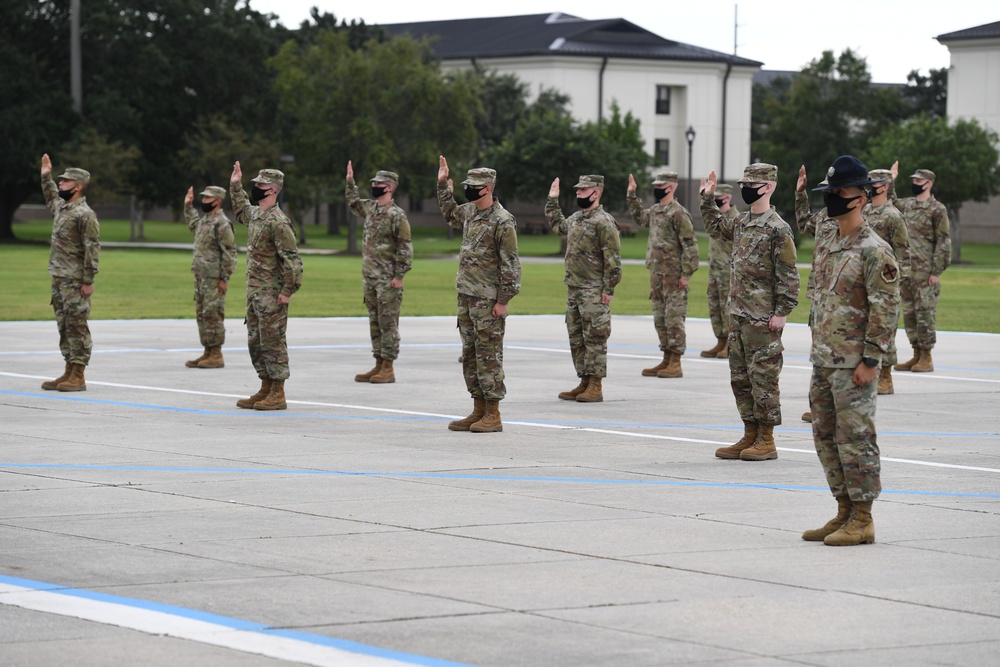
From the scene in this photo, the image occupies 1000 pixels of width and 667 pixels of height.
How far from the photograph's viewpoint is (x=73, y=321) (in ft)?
53.3

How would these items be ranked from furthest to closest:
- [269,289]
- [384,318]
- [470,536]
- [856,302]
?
[384,318] < [269,289] < [856,302] < [470,536]

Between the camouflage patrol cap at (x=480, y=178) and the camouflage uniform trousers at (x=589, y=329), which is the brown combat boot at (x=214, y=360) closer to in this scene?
the camouflage uniform trousers at (x=589, y=329)

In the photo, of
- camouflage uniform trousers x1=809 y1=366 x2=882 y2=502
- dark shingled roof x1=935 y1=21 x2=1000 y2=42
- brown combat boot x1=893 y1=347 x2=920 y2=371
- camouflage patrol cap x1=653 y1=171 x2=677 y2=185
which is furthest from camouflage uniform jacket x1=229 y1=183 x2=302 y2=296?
dark shingled roof x1=935 y1=21 x2=1000 y2=42

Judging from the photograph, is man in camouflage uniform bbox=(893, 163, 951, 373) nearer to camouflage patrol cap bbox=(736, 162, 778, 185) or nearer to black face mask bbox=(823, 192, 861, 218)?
camouflage patrol cap bbox=(736, 162, 778, 185)

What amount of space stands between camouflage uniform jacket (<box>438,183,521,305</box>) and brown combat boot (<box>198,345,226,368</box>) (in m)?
5.98

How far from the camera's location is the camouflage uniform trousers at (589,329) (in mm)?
15914

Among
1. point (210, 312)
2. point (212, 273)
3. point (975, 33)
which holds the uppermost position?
point (975, 33)

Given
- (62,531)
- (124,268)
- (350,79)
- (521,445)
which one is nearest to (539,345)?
(521,445)

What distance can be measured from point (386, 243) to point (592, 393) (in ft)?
10.5

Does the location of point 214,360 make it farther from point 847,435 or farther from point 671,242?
point 847,435

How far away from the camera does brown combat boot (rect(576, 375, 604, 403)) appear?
1590 centimetres

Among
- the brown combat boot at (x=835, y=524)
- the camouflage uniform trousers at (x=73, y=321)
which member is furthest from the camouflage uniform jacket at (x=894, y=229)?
the camouflage uniform trousers at (x=73, y=321)

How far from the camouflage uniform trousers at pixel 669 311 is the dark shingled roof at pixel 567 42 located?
2933 inches

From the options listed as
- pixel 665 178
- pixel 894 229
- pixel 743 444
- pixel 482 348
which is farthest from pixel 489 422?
pixel 665 178
